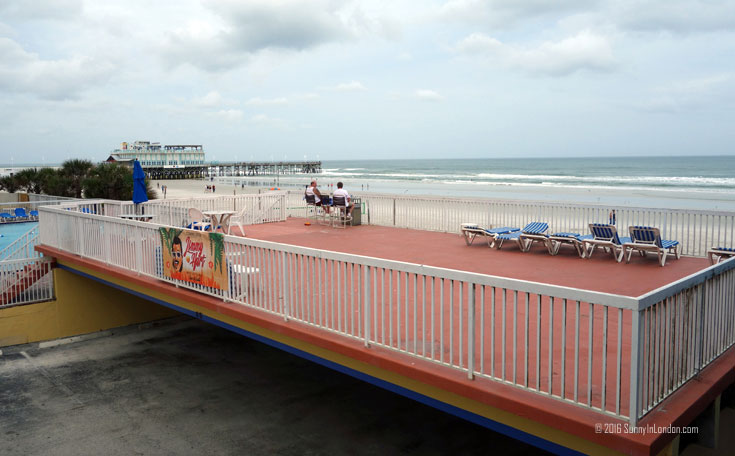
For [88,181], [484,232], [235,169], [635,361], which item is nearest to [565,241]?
[484,232]

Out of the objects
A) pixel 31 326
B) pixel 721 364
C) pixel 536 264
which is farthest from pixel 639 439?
pixel 31 326

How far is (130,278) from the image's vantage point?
9.26m

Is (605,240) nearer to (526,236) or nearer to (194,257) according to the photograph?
(526,236)

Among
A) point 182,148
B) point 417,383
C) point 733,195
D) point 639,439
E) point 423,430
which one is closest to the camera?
point 639,439

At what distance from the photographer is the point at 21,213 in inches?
972

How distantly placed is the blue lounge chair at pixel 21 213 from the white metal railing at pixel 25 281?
13.9 meters

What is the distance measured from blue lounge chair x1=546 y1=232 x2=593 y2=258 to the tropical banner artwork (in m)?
5.98

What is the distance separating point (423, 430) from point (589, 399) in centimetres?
437

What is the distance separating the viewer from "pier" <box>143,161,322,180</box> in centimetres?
11806

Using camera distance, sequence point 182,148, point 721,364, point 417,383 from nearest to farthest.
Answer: point 721,364, point 417,383, point 182,148

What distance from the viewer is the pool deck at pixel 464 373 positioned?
12.9ft

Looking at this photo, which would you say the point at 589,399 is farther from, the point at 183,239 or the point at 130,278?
the point at 130,278

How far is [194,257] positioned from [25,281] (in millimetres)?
6710

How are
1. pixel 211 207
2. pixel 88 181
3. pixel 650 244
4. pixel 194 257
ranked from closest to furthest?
pixel 194 257, pixel 650 244, pixel 211 207, pixel 88 181
